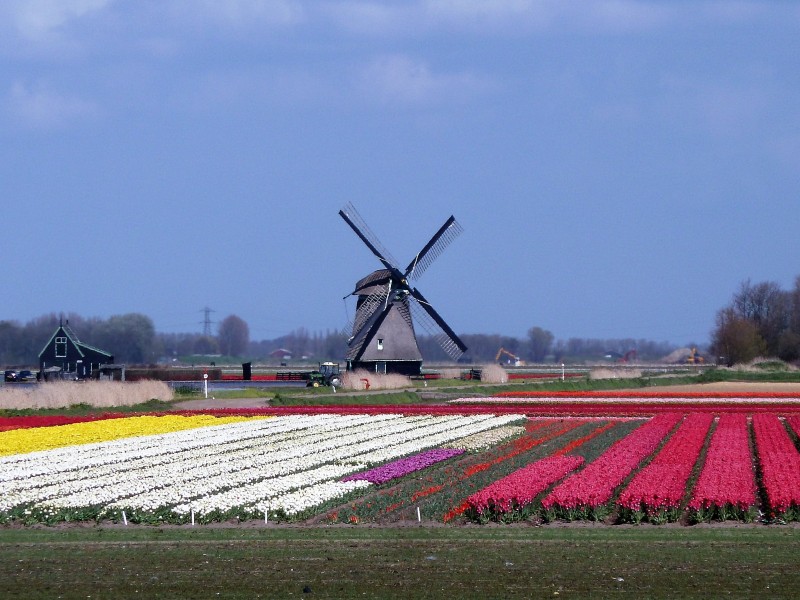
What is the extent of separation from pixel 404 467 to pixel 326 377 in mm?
44144

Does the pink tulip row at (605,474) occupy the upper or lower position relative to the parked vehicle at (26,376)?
lower

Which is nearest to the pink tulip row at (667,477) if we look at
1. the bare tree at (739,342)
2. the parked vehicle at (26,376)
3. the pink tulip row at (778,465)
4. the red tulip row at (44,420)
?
the pink tulip row at (778,465)

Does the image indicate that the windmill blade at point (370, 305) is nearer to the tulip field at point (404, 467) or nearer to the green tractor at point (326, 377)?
the green tractor at point (326, 377)

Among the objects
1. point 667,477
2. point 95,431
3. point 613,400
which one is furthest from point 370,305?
point 667,477

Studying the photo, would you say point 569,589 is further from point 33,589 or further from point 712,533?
point 33,589

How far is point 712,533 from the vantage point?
16.0 meters

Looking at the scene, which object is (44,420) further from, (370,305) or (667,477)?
(370,305)

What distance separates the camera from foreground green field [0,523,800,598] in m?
12.6

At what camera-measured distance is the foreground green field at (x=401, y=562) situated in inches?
496

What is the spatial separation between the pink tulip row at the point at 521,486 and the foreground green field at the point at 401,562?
3.00ft

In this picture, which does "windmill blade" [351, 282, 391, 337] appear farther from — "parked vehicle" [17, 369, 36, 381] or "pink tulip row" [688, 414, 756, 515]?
"pink tulip row" [688, 414, 756, 515]

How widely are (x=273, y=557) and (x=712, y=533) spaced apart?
634 cm

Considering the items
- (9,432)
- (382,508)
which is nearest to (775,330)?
(9,432)

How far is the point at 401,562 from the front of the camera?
14102 mm
